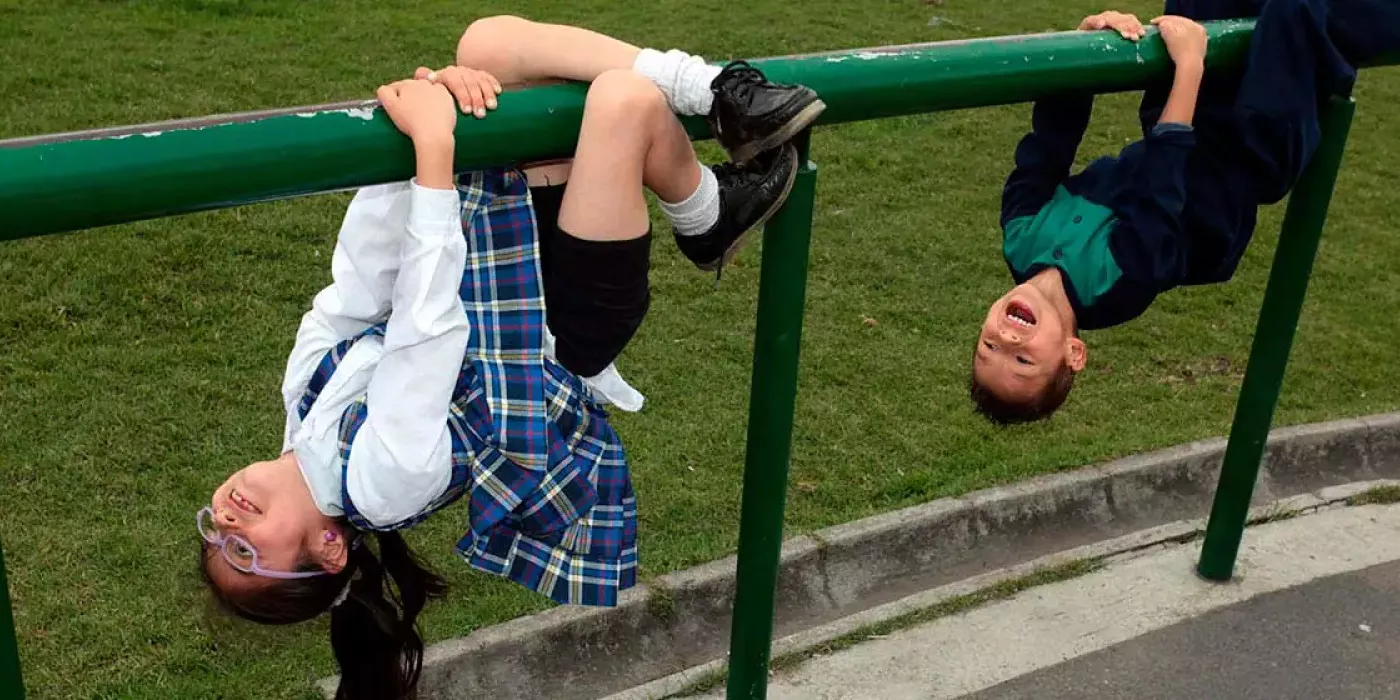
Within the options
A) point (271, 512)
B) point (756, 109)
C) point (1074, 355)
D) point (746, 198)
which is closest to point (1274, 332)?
point (1074, 355)

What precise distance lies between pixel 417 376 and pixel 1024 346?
140 centimetres

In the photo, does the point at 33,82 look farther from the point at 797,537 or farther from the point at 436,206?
the point at 436,206

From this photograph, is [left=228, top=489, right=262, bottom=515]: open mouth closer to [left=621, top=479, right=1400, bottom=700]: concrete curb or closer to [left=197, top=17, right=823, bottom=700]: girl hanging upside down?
[left=197, top=17, right=823, bottom=700]: girl hanging upside down

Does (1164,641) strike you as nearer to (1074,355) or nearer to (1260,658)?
(1260,658)

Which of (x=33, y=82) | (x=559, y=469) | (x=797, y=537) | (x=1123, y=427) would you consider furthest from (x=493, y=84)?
(x=33, y=82)

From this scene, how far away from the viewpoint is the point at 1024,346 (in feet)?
9.76

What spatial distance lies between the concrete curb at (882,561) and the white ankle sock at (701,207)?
131 centimetres

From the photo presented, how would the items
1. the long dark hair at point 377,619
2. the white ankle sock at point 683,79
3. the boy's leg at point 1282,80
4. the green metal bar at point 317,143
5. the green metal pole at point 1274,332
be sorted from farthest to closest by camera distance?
the green metal pole at point 1274,332 → the boy's leg at point 1282,80 → the long dark hair at point 377,619 → the white ankle sock at point 683,79 → the green metal bar at point 317,143

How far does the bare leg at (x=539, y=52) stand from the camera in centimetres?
215

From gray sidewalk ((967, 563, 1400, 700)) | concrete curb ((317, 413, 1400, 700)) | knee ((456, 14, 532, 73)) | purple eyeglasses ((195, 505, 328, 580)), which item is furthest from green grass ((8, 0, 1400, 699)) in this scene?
knee ((456, 14, 532, 73))

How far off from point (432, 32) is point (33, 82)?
2099 mm

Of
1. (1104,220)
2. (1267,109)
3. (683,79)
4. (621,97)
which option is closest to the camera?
(621,97)

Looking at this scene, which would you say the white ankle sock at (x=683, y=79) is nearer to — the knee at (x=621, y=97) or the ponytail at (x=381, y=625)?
the knee at (x=621, y=97)

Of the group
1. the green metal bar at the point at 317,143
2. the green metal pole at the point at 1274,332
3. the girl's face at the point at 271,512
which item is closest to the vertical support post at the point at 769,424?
the green metal bar at the point at 317,143
